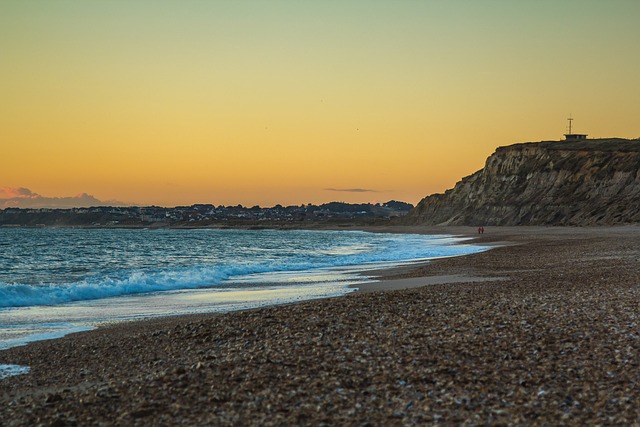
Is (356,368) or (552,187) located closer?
(356,368)

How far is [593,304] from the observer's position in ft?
41.3

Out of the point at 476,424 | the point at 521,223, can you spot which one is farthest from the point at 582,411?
the point at 521,223

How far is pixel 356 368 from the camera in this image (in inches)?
323

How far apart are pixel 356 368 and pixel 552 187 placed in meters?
103

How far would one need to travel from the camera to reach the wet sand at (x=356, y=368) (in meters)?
6.80

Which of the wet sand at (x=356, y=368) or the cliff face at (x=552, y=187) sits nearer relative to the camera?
the wet sand at (x=356, y=368)

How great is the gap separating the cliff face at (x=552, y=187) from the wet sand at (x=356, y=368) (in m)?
78.5

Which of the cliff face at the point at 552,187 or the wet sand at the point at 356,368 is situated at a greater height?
the cliff face at the point at 552,187

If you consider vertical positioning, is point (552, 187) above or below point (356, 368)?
above

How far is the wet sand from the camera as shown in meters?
6.80

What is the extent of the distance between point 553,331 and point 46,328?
35.1 ft

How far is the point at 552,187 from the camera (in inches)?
4117

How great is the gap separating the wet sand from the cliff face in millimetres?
78494

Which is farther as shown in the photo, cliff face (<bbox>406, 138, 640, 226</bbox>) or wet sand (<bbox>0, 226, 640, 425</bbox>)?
cliff face (<bbox>406, 138, 640, 226</bbox>)
